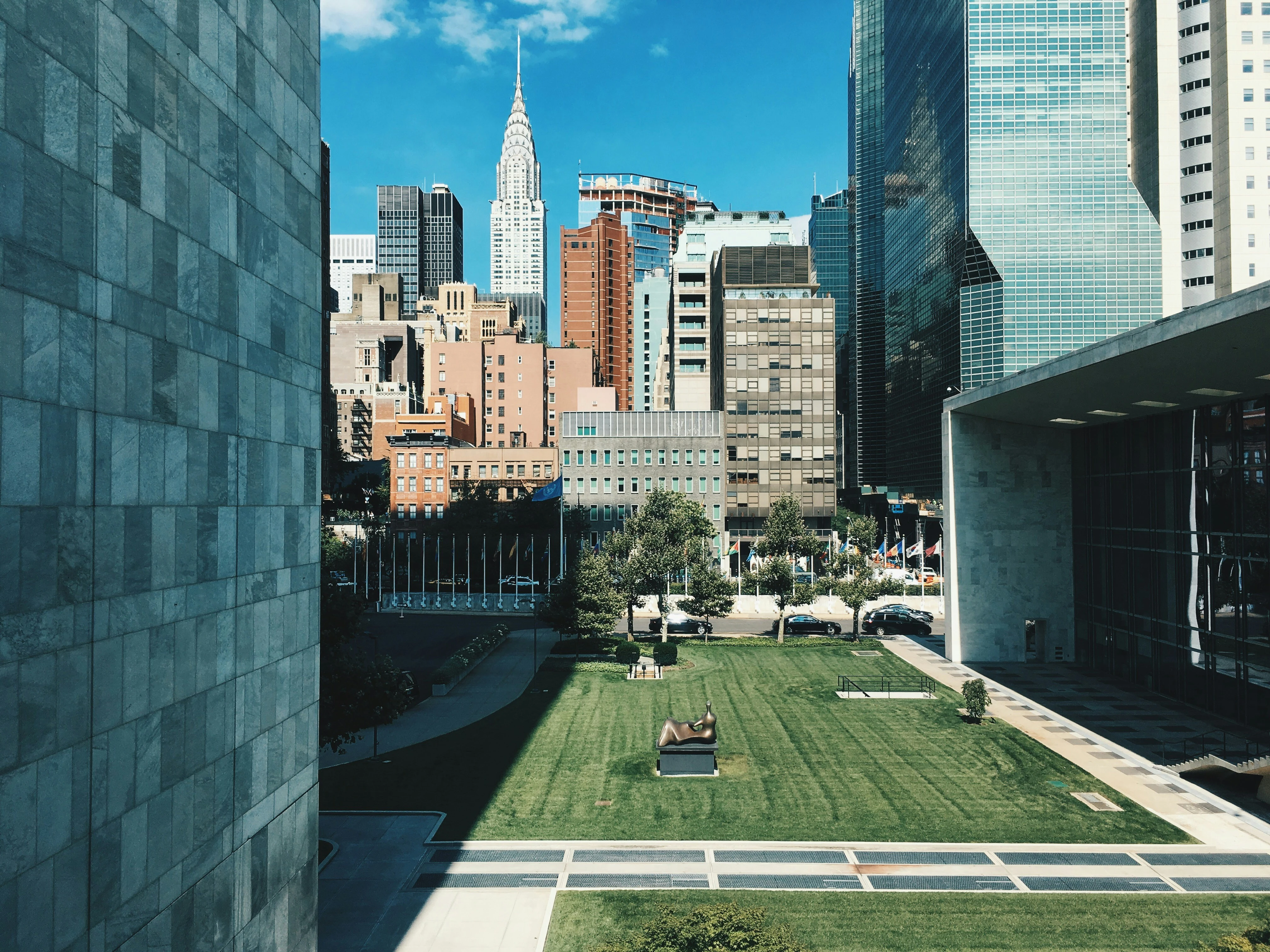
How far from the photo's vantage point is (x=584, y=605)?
47.2 meters

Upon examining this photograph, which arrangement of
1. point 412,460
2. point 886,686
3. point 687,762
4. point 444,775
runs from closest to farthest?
point 687,762 → point 444,775 → point 886,686 → point 412,460

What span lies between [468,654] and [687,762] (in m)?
20.8

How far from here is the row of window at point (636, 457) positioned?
89562 millimetres

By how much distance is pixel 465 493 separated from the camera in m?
96.5

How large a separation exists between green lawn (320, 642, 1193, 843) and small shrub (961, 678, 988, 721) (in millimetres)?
558

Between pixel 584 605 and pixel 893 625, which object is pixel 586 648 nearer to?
pixel 584 605

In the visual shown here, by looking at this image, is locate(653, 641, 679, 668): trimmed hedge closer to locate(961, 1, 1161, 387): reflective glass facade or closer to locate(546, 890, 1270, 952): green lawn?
locate(546, 890, 1270, 952): green lawn

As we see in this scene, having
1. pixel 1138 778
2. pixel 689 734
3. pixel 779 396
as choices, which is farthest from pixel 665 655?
pixel 779 396

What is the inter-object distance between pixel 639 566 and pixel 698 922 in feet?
128

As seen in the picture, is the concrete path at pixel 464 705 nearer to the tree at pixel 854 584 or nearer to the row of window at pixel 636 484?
the tree at pixel 854 584

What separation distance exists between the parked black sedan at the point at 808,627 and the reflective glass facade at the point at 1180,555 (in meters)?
15.3

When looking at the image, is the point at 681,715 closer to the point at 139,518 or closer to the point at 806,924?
the point at 806,924

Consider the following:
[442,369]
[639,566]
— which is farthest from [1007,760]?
[442,369]

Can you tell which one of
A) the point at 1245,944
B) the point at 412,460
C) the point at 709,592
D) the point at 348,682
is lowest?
the point at 1245,944
